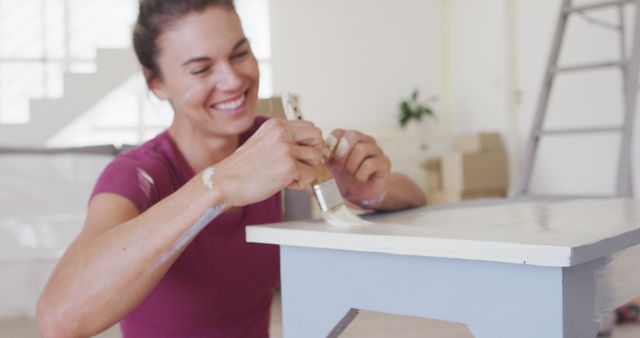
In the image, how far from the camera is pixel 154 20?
3.31 feet

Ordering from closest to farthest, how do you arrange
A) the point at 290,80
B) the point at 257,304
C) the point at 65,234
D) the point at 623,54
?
1. the point at 257,304
2. the point at 65,234
3. the point at 623,54
4. the point at 290,80

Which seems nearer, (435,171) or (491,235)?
(491,235)

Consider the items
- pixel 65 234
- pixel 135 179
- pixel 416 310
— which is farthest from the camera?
pixel 65 234

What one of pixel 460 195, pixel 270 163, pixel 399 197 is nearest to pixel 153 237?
pixel 270 163

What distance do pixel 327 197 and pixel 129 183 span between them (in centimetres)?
29

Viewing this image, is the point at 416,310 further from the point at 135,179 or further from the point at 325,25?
the point at 325,25

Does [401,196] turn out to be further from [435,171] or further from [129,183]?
[435,171]

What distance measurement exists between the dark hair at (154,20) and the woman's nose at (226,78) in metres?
0.09

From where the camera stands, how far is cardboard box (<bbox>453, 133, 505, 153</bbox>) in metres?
4.81

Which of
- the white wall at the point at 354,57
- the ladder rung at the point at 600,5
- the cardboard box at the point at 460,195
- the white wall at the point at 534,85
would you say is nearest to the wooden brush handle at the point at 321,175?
the ladder rung at the point at 600,5

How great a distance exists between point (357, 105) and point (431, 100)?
656 millimetres

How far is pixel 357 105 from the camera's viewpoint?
6035 mm

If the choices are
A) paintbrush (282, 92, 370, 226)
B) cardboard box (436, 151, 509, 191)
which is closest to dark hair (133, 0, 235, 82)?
paintbrush (282, 92, 370, 226)

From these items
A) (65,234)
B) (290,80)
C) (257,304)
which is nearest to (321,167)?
(257,304)
